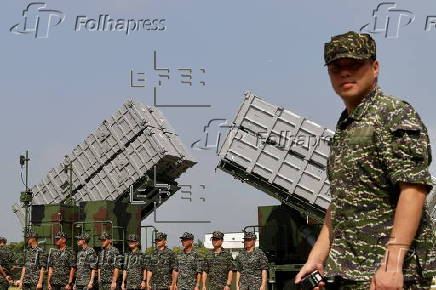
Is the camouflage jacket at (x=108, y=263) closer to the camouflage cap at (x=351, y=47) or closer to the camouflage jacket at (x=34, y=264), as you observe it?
the camouflage jacket at (x=34, y=264)

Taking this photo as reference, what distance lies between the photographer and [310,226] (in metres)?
12.8

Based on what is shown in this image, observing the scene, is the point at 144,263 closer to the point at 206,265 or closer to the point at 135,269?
the point at 135,269

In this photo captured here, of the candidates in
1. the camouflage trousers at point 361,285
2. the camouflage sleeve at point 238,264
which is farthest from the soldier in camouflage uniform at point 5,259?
the camouflage trousers at point 361,285

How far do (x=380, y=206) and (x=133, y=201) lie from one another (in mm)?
12837

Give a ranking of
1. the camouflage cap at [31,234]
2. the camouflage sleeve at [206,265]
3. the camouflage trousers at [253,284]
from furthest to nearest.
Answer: the camouflage cap at [31,234] → the camouflage sleeve at [206,265] → the camouflage trousers at [253,284]

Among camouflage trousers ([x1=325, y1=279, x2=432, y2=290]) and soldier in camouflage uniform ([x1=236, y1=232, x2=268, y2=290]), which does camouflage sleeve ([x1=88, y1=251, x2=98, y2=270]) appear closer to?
soldier in camouflage uniform ([x1=236, y1=232, x2=268, y2=290])

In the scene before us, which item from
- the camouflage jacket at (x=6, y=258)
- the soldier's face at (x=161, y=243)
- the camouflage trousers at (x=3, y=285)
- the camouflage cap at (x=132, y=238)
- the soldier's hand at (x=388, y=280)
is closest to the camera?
the soldier's hand at (x=388, y=280)

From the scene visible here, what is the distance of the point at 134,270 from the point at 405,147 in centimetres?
1146

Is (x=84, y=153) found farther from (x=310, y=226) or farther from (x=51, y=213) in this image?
(x=310, y=226)

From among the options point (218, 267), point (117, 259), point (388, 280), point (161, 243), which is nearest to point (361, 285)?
point (388, 280)

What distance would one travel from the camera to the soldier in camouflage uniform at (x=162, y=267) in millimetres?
12685

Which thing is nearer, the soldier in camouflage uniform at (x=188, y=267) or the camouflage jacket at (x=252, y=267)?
the camouflage jacket at (x=252, y=267)

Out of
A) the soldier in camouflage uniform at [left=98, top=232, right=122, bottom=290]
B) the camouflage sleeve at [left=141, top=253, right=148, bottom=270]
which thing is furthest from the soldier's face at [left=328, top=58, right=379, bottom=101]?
the soldier in camouflage uniform at [left=98, top=232, right=122, bottom=290]

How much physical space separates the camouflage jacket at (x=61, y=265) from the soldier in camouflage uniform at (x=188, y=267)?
8.21ft
